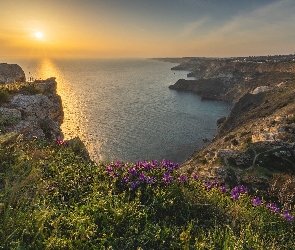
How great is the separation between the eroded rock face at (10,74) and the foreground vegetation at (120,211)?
19.5 m

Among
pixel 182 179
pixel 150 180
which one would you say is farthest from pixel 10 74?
pixel 182 179

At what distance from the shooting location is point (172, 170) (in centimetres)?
830

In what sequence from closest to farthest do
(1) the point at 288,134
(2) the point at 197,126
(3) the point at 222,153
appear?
1. (3) the point at 222,153
2. (1) the point at 288,134
3. (2) the point at 197,126

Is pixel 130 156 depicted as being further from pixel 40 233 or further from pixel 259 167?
pixel 40 233

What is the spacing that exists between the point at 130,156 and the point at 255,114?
40508 mm

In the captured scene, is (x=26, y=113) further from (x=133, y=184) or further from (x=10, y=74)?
(x=10, y=74)

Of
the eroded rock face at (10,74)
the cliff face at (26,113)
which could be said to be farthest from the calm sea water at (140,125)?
the cliff face at (26,113)

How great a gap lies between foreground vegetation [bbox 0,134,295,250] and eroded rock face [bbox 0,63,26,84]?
19536 millimetres

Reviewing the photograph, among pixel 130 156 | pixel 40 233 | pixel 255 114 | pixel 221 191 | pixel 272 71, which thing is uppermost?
pixel 272 71

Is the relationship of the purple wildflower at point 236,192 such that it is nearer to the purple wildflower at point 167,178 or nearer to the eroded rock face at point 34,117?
the purple wildflower at point 167,178

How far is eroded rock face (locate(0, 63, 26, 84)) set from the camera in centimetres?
2459

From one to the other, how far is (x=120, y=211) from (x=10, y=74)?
25.4 meters

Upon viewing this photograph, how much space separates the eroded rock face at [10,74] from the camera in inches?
968

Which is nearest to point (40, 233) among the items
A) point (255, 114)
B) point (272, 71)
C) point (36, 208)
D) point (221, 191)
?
point (36, 208)
